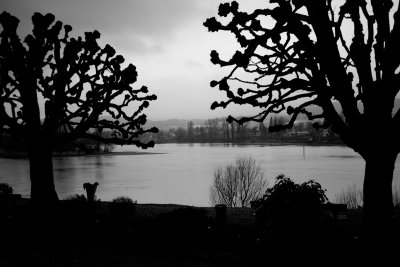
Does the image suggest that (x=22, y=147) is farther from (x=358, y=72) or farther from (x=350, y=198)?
(x=358, y=72)

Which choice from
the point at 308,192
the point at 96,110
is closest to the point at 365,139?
the point at 308,192

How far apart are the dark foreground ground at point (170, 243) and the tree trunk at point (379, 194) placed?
437mm

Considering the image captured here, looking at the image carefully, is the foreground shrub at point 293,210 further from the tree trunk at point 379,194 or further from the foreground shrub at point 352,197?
the foreground shrub at point 352,197

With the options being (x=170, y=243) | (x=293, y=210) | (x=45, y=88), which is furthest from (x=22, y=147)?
(x=293, y=210)

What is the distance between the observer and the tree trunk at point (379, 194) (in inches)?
315

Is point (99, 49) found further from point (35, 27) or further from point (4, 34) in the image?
point (4, 34)

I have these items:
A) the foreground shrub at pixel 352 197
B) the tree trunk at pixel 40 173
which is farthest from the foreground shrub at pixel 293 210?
the foreground shrub at pixel 352 197

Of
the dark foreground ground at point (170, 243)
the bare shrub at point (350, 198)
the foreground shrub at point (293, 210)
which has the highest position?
the foreground shrub at point (293, 210)

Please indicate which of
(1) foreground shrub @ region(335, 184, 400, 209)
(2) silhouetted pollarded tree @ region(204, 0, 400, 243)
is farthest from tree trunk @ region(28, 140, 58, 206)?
(1) foreground shrub @ region(335, 184, 400, 209)

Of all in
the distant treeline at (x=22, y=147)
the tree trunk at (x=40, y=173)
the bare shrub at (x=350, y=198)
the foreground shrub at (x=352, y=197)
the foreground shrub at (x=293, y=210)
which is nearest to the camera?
the foreground shrub at (x=293, y=210)

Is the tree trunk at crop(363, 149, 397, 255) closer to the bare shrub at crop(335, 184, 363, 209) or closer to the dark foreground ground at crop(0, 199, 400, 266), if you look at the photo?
the dark foreground ground at crop(0, 199, 400, 266)

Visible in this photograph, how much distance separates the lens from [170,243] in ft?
28.9

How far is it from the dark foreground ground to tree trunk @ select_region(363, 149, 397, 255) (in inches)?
17.2

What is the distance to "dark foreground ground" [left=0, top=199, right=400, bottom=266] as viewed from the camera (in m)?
7.63
